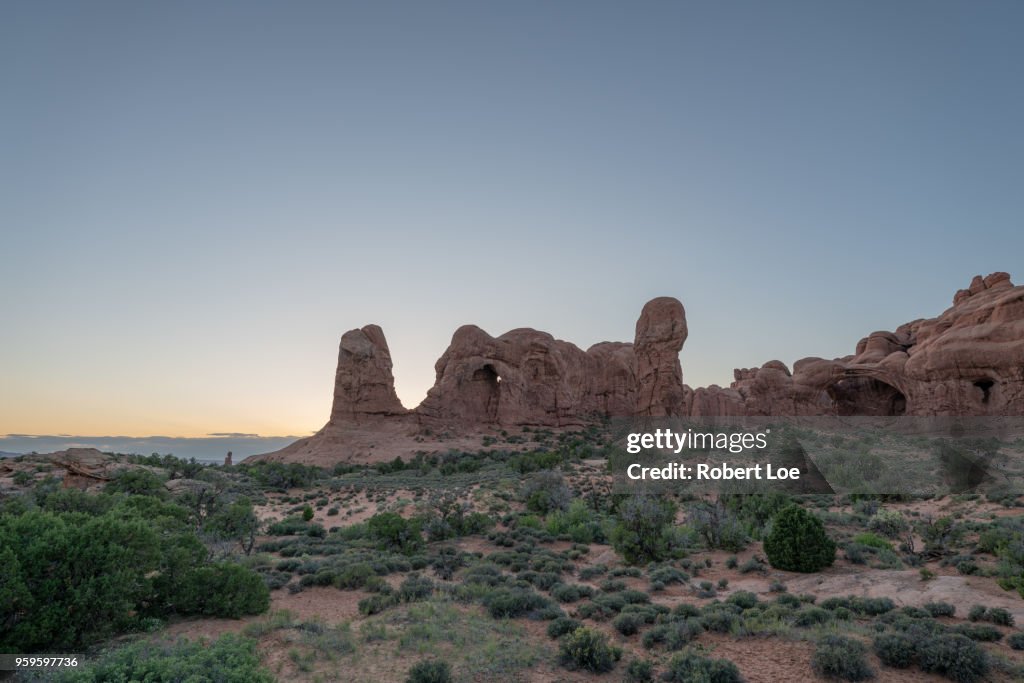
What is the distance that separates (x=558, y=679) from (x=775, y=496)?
15.0 meters

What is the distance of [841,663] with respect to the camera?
22.4ft

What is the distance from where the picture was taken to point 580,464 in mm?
30938

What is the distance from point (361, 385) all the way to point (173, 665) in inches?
1495

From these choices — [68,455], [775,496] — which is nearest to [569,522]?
[775,496]

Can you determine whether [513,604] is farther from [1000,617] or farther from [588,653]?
[1000,617]

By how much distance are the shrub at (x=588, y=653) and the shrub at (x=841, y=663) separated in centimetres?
263

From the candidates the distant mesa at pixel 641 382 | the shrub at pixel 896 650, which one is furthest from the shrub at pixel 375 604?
the distant mesa at pixel 641 382

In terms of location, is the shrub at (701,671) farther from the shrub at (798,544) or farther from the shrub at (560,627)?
the shrub at (798,544)

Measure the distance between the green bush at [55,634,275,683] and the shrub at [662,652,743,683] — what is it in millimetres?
5121

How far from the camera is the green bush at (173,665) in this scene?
5.51m

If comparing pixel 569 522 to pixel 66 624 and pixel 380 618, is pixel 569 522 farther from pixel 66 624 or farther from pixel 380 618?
pixel 66 624

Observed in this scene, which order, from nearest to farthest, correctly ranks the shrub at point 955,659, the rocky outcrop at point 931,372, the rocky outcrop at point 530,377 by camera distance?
the shrub at point 955,659, the rocky outcrop at point 931,372, the rocky outcrop at point 530,377

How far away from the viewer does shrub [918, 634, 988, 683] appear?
674cm

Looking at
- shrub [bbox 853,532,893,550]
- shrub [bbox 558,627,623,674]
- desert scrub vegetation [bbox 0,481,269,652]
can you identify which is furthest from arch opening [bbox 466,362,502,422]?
shrub [bbox 558,627,623,674]
